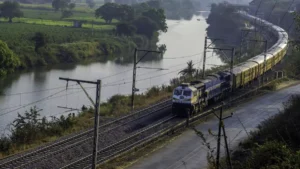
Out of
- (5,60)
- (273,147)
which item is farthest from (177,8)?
(273,147)

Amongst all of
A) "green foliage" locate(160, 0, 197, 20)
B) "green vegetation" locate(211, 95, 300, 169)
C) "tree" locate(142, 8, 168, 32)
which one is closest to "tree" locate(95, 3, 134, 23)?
"tree" locate(142, 8, 168, 32)

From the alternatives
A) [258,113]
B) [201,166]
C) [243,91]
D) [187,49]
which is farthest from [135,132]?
[187,49]

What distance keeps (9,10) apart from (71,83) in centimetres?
3153

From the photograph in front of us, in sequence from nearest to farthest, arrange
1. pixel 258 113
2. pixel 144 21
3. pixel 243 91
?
pixel 258 113 < pixel 243 91 < pixel 144 21

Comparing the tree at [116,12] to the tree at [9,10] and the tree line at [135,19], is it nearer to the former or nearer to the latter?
the tree line at [135,19]

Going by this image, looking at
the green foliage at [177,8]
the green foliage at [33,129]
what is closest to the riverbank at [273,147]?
the green foliage at [33,129]

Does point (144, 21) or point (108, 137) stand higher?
point (144, 21)

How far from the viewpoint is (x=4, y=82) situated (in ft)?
110

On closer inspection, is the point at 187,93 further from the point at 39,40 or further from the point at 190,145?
the point at 39,40

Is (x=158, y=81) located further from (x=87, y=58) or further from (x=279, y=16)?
(x=279, y=16)

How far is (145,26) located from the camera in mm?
64312

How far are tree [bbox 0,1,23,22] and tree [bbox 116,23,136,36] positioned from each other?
14.2 meters

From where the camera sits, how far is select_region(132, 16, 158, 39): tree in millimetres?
64062

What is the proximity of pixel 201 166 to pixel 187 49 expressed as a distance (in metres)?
42.0
